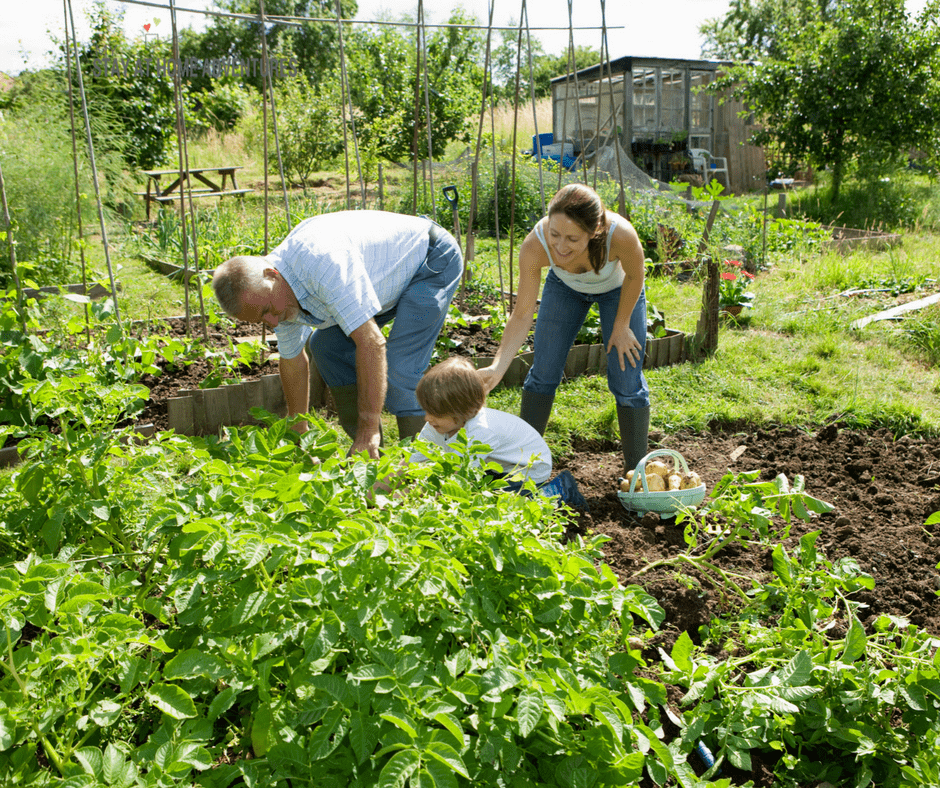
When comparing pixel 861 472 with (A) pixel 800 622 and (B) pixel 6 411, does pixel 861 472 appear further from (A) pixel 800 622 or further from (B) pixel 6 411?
(B) pixel 6 411

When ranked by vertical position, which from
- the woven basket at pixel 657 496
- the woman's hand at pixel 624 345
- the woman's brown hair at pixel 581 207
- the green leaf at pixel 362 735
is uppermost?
the woman's brown hair at pixel 581 207

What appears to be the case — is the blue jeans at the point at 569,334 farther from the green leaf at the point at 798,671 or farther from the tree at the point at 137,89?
the tree at the point at 137,89

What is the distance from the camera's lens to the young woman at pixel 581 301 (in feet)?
8.62

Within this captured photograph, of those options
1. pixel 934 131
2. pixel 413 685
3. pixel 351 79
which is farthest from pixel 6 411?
pixel 351 79

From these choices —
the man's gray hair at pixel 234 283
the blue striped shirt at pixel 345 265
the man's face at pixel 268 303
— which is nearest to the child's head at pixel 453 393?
the blue striped shirt at pixel 345 265

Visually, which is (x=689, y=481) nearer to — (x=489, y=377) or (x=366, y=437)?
(x=489, y=377)

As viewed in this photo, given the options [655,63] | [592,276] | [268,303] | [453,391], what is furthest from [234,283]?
[655,63]

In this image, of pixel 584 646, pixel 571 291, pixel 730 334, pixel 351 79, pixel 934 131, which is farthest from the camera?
pixel 351 79

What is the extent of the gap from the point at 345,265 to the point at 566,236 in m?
0.81

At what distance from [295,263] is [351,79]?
532 inches

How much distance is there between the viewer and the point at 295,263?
8.04 ft

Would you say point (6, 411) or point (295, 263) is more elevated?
point (295, 263)

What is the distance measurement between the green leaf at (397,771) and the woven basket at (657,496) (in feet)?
5.72

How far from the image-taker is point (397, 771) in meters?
0.95
